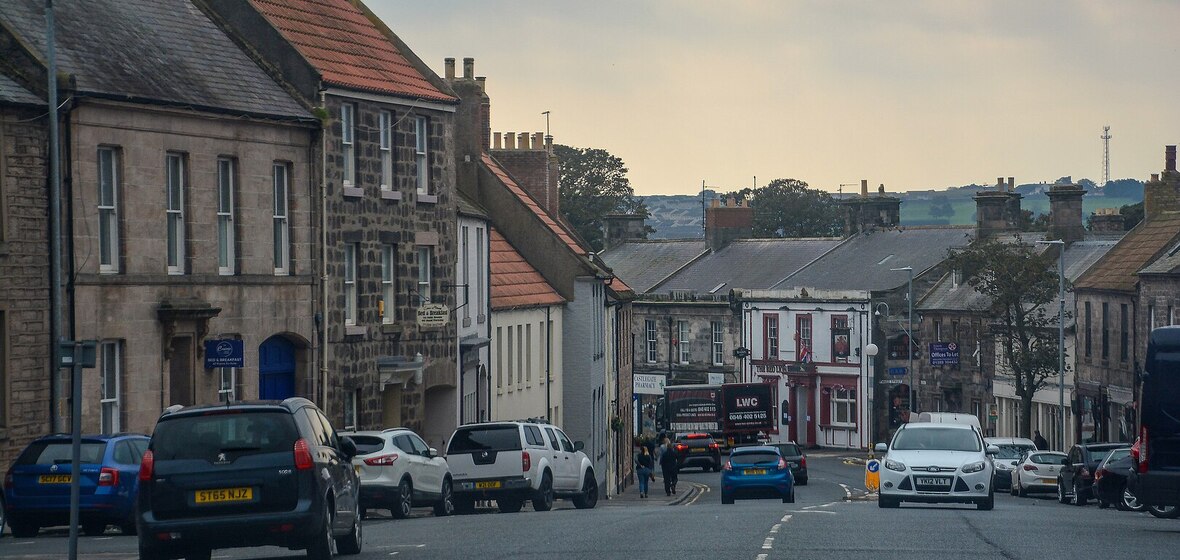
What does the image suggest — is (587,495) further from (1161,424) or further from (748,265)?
(748,265)

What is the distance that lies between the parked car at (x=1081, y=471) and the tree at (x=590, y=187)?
70.4m

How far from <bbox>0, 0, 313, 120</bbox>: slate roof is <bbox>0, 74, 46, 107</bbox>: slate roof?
773mm

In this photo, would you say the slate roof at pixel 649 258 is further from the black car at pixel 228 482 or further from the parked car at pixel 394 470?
the black car at pixel 228 482

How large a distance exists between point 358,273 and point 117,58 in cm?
777

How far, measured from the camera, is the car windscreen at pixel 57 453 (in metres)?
23.3

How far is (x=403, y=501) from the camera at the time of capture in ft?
93.0

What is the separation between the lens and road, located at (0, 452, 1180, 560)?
18.2 meters

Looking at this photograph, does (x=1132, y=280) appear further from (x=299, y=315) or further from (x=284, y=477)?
(x=284, y=477)

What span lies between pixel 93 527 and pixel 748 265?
223ft

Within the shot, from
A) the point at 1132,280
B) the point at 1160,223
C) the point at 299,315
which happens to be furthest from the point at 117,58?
the point at 1160,223

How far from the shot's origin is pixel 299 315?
111 feet

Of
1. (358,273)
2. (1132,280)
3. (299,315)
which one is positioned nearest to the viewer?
(299,315)

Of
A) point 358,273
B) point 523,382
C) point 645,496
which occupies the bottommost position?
point 645,496

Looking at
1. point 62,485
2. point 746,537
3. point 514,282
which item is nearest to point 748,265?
point 514,282
